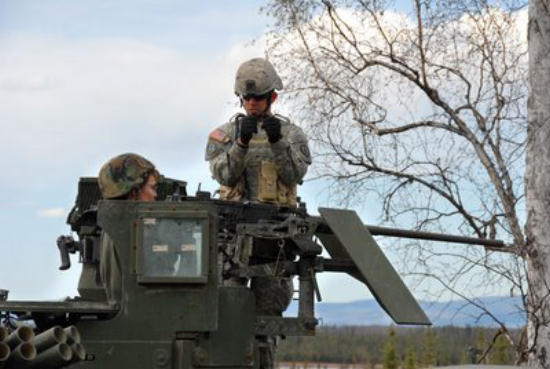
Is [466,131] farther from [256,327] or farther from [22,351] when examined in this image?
[22,351]

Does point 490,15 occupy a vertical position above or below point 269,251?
above

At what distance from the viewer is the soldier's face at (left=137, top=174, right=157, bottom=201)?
9.25 metres

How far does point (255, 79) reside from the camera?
11.2 metres

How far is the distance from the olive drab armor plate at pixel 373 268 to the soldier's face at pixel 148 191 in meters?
1.23

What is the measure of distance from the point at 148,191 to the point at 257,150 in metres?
2.20

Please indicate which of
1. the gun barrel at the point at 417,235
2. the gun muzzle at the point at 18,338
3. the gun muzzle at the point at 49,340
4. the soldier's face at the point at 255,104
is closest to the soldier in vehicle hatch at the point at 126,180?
the gun muzzle at the point at 49,340

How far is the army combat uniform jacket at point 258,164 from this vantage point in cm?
1118

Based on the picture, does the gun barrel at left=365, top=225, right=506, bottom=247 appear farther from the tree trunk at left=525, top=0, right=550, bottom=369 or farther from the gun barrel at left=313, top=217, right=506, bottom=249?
the tree trunk at left=525, top=0, right=550, bottom=369

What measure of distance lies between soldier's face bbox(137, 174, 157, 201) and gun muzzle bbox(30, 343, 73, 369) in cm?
178

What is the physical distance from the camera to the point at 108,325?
28.3ft

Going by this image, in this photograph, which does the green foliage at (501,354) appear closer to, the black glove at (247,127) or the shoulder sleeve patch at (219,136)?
the shoulder sleeve patch at (219,136)

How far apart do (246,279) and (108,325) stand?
4.74 feet

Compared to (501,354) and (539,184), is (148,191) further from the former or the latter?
(501,354)

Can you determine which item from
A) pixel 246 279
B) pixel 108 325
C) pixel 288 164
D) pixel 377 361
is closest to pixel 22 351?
pixel 108 325
